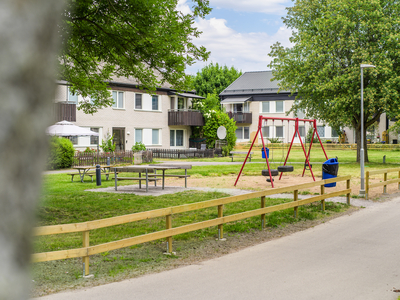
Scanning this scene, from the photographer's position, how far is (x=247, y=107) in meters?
61.7

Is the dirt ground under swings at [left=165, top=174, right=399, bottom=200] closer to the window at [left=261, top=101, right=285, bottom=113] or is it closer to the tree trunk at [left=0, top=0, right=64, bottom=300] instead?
the tree trunk at [left=0, top=0, right=64, bottom=300]

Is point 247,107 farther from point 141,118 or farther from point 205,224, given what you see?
point 205,224

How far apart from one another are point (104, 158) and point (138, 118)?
1120 centimetres

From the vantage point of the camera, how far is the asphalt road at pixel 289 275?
6.02m

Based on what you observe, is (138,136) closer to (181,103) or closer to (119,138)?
(119,138)

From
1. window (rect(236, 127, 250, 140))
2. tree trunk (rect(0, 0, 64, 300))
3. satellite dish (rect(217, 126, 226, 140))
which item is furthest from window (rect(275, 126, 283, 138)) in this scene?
tree trunk (rect(0, 0, 64, 300))

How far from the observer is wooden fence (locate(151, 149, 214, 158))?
3981 centimetres

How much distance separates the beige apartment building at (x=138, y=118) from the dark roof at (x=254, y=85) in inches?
681

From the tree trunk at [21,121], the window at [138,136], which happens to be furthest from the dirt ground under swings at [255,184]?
the window at [138,136]

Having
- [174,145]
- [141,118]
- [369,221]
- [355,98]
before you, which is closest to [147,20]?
[369,221]

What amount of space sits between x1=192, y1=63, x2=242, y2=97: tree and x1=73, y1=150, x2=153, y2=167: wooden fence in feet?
127

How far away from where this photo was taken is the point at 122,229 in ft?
33.1

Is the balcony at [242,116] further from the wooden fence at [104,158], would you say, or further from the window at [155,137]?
the wooden fence at [104,158]

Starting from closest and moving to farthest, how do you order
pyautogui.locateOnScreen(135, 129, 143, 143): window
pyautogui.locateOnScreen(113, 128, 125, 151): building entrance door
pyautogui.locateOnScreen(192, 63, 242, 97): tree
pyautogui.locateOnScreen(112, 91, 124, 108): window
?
pyautogui.locateOnScreen(112, 91, 124, 108): window
pyautogui.locateOnScreen(113, 128, 125, 151): building entrance door
pyautogui.locateOnScreen(135, 129, 143, 143): window
pyautogui.locateOnScreen(192, 63, 242, 97): tree
